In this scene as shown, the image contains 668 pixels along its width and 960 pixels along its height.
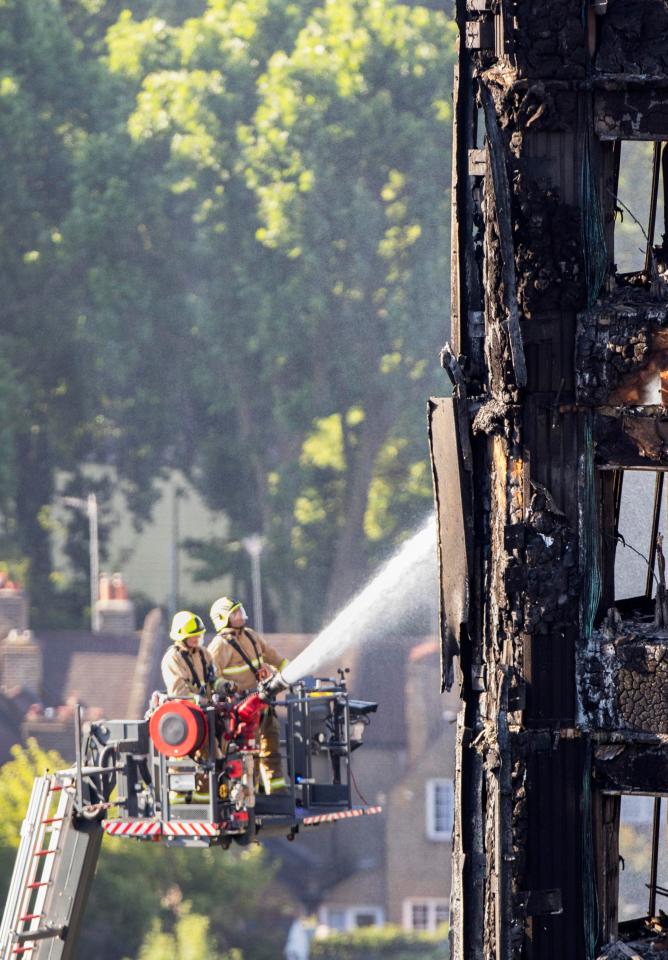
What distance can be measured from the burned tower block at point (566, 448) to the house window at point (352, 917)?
40.4 metres

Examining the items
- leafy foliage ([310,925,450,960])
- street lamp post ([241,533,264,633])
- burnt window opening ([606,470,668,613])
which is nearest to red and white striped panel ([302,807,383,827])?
burnt window opening ([606,470,668,613])

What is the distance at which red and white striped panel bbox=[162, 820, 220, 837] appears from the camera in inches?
732

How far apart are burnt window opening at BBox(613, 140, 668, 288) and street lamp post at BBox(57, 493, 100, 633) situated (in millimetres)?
18253

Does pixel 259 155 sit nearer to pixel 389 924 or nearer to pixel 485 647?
pixel 389 924

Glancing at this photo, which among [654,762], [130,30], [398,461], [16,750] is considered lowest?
[654,762]

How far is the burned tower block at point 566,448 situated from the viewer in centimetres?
1544

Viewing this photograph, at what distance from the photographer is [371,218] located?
211 ft

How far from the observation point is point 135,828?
19.0 metres

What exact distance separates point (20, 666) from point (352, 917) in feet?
34.8

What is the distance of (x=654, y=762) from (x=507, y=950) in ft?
5.46

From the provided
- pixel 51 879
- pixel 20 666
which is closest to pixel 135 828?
pixel 51 879

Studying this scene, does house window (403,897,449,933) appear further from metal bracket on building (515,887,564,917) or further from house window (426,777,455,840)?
metal bracket on building (515,887,564,917)

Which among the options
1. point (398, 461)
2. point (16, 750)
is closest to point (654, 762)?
point (16, 750)

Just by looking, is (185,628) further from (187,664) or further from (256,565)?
(256,565)
